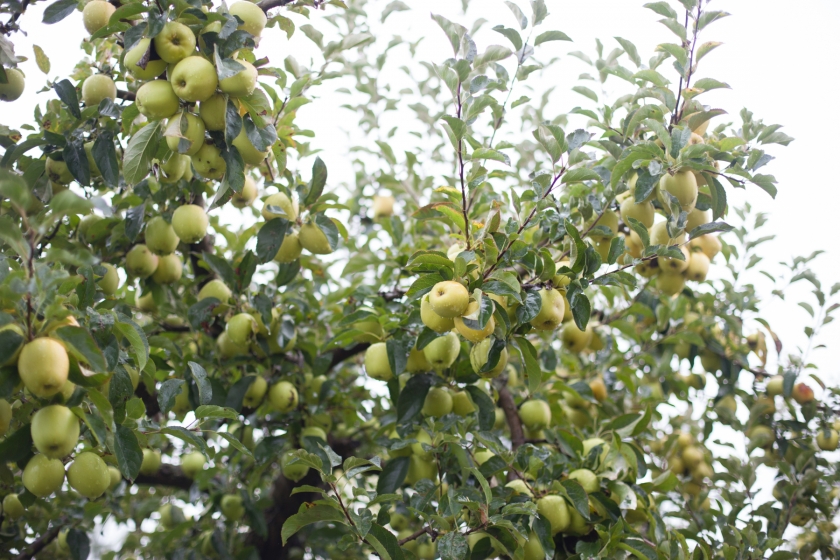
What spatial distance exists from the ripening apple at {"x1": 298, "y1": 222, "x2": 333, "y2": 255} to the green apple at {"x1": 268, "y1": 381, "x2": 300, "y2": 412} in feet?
1.72

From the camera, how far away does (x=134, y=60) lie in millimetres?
1517

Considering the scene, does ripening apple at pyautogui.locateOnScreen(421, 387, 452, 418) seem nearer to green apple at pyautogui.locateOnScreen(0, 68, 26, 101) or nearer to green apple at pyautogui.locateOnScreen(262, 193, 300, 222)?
green apple at pyautogui.locateOnScreen(262, 193, 300, 222)

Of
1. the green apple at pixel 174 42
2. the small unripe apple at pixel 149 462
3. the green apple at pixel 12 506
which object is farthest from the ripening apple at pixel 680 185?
the green apple at pixel 12 506

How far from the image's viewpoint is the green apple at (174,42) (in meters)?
1.50

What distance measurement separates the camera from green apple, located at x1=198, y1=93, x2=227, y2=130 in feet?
5.20

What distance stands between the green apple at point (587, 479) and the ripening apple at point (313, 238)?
105 cm

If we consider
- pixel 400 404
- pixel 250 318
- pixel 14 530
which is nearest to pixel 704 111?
pixel 400 404

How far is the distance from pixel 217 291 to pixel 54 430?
1.01m

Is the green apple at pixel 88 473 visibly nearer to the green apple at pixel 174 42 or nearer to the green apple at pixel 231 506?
the green apple at pixel 174 42

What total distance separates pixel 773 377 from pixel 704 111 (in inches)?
63.4

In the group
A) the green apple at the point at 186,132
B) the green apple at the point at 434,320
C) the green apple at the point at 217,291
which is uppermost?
the green apple at the point at 186,132

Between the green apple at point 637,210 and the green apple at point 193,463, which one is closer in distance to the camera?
the green apple at point 637,210

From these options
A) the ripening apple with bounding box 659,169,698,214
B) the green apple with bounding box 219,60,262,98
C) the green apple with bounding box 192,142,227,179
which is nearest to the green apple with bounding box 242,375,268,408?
the green apple with bounding box 192,142,227,179

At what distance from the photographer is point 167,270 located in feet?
7.60
